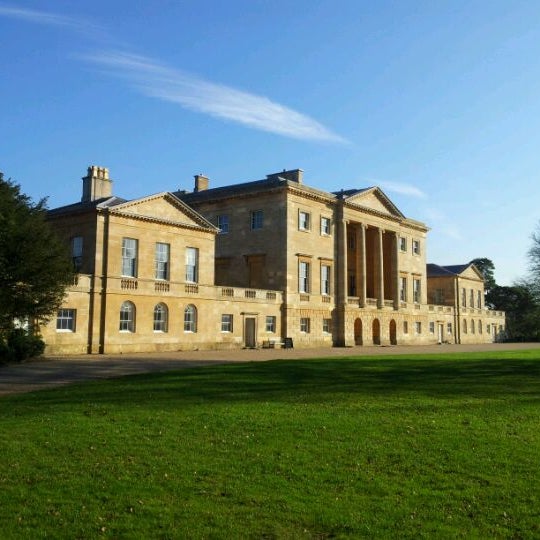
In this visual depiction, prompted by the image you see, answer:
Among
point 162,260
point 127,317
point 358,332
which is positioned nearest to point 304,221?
point 358,332

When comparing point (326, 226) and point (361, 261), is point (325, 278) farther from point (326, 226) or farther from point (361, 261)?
point (361, 261)

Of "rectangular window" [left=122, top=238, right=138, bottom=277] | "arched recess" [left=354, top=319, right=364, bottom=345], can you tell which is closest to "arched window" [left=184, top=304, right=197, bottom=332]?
"rectangular window" [left=122, top=238, right=138, bottom=277]

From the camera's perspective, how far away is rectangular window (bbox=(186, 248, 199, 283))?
4312cm

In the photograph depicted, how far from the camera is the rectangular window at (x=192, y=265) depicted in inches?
1698

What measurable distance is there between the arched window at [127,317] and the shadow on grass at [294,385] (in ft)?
50.2

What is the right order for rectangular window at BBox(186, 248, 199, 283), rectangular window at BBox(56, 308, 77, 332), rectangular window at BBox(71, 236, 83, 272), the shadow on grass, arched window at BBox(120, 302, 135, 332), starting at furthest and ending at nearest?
1. rectangular window at BBox(186, 248, 199, 283)
2. rectangular window at BBox(71, 236, 83, 272)
3. arched window at BBox(120, 302, 135, 332)
4. rectangular window at BBox(56, 308, 77, 332)
5. the shadow on grass

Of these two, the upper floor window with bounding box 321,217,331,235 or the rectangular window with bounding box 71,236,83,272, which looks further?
the upper floor window with bounding box 321,217,331,235

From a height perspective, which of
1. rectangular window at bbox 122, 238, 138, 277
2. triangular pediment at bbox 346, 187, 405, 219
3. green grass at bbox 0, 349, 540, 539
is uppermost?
triangular pediment at bbox 346, 187, 405, 219

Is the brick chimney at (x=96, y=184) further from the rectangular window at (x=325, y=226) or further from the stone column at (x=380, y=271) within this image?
the stone column at (x=380, y=271)

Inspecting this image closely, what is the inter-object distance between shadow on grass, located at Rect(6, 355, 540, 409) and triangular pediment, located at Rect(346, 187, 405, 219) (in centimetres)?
3375

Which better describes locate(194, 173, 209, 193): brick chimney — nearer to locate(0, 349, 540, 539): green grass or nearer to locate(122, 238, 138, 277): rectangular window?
locate(122, 238, 138, 277): rectangular window

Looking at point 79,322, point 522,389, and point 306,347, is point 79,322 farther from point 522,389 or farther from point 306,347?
point 522,389

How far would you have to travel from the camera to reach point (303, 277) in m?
52.2

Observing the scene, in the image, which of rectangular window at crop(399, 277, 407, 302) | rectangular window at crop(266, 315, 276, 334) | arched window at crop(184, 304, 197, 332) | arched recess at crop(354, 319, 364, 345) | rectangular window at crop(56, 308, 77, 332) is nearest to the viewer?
rectangular window at crop(56, 308, 77, 332)
